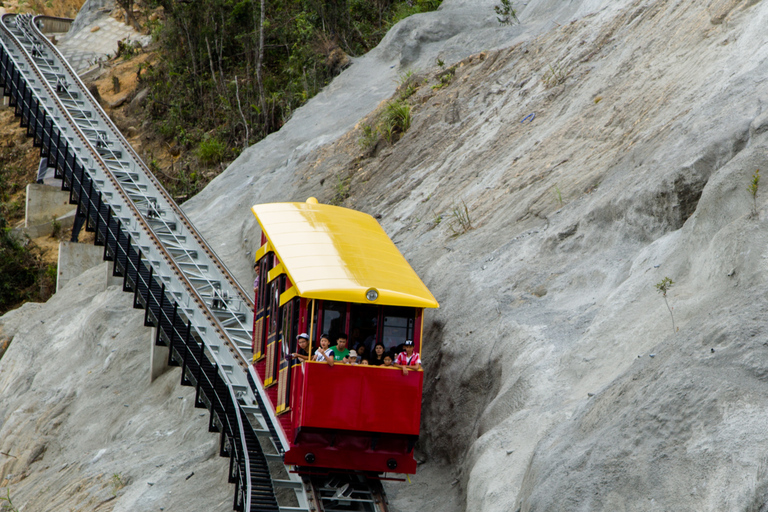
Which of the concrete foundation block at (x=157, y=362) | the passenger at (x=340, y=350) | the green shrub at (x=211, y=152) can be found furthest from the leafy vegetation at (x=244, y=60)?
the passenger at (x=340, y=350)

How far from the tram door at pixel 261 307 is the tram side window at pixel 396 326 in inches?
119

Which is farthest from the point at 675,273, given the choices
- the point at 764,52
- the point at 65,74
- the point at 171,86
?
the point at 171,86

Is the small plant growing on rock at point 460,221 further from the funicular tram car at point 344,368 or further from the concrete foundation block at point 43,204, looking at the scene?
the concrete foundation block at point 43,204

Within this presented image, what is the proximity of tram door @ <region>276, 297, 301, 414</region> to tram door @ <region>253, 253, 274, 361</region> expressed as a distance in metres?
1.83

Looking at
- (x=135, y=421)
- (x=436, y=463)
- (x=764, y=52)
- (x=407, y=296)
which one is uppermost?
(x=764, y=52)

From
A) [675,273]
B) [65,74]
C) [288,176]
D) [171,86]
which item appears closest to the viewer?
[675,273]

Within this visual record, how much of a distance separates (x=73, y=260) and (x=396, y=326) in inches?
797

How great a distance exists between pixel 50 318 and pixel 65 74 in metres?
9.11

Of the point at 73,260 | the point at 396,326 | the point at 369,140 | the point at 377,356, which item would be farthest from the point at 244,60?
the point at 377,356

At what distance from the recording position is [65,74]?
2912cm

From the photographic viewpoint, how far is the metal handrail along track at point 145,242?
13461mm

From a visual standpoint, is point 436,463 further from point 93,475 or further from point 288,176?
point 288,176

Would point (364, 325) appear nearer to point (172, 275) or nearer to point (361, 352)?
point (361, 352)

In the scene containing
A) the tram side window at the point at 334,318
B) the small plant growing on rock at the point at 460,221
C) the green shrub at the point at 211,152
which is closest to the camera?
the tram side window at the point at 334,318
